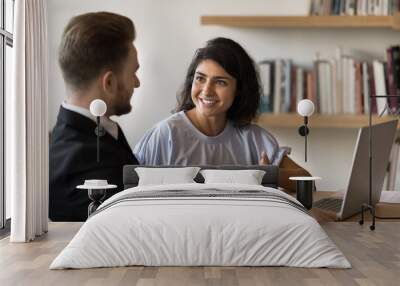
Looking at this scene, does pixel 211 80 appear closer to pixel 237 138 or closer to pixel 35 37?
pixel 237 138

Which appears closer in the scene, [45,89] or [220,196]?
[220,196]

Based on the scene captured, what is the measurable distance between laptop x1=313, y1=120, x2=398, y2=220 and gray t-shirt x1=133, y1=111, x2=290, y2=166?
738 mm

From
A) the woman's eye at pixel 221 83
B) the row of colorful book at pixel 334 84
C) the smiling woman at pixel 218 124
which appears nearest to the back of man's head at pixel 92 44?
the smiling woman at pixel 218 124

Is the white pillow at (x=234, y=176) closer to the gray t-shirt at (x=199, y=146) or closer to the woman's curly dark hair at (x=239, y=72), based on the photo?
the gray t-shirt at (x=199, y=146)

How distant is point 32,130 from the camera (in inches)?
173

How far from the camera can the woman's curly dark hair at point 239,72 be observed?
17.3ft

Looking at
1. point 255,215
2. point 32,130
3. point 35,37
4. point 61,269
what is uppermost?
point 35,37

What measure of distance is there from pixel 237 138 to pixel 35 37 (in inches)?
62.6

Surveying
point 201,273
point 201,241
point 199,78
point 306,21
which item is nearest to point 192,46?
point 199,78

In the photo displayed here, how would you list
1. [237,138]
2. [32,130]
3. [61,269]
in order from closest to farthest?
[61,269] → [32,130] → [237,138]

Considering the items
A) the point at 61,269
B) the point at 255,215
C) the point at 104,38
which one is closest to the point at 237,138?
the point at 104,38

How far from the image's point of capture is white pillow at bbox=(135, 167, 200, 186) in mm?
4703

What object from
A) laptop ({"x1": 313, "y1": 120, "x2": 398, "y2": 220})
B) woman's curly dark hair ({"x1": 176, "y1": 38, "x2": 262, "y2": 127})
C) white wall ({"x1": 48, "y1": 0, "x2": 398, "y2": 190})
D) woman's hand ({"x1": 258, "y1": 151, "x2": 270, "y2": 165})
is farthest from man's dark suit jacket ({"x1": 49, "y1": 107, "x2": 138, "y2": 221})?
laptop ({"x1": 313, "y1": 120, "x2": 398, "y2": 220})

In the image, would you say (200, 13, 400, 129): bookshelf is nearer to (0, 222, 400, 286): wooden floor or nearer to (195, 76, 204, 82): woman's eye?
(195, 76, 204, 82): woman's eye
